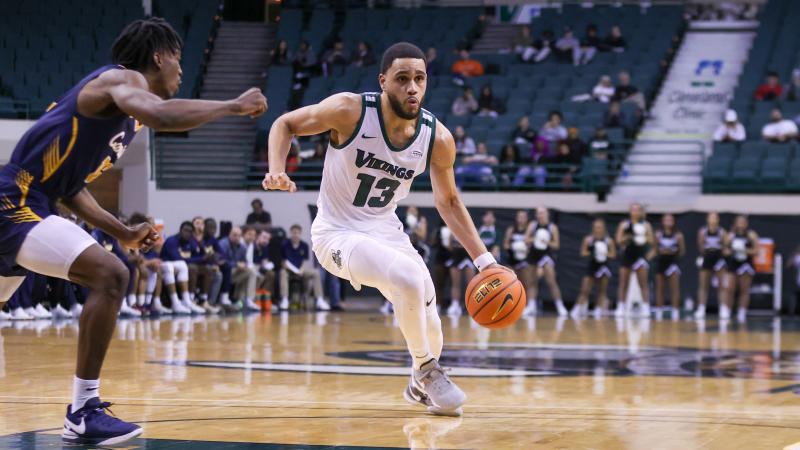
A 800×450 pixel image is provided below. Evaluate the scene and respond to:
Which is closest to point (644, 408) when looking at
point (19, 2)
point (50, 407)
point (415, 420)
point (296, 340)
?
point (415, 420)

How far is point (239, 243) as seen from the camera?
17969 millimetres

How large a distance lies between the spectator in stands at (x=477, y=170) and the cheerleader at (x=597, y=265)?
2.42 metres

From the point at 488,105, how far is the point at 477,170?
2211 mm

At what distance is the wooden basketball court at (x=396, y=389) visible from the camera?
5.14 meters

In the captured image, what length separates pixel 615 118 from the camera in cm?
2094

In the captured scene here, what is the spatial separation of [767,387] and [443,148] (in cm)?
306

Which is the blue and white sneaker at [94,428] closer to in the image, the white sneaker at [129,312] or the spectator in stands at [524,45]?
the white sneaker at [129,312]

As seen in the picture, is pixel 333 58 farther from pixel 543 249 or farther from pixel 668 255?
pixel 668 255

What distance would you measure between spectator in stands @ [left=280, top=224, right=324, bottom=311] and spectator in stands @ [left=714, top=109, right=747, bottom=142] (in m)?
7.60

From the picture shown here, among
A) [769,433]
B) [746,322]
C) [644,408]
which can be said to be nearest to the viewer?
[769,433]

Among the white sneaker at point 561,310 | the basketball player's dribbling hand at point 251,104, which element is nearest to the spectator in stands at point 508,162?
the white sneaker at point 561,310

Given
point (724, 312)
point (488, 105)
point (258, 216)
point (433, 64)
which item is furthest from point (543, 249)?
point (433, 64)

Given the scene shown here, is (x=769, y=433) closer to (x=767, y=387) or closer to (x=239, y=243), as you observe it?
(x=767, y=387)

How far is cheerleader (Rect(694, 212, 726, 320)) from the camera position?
1800 cm
